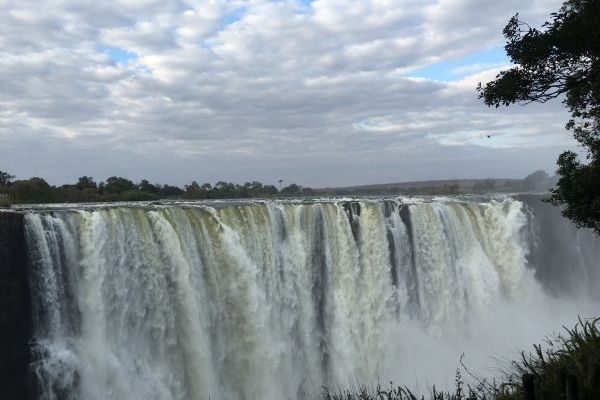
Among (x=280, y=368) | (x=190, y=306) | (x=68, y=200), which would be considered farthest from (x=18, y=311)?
(x=68, y=200)

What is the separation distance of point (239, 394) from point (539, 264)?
17.1 metres

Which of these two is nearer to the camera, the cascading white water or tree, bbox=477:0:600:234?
tree, bbox=477:0:600:234

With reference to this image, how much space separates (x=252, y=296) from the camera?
1404 cm

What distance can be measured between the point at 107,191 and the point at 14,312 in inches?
712

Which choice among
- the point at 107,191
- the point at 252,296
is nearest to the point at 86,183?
the point at 107,191

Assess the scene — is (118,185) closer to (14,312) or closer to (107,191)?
(107,191)

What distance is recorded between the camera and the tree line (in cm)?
Result: 2228

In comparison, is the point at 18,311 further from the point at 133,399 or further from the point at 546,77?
the point at 546,77

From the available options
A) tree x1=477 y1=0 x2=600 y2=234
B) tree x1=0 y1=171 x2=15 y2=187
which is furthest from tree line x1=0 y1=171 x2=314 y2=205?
tree x1=477 y1=0 x2=600 y2=234

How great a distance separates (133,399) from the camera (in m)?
11.4

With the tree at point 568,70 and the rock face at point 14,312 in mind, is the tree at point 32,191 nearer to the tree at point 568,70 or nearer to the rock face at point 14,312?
the rock face at point 14,312

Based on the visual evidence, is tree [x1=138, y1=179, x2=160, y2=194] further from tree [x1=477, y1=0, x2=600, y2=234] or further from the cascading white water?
tree [x1=477, y1=0, x2=600, y2=234]

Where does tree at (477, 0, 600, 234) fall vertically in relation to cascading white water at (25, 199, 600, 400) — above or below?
above

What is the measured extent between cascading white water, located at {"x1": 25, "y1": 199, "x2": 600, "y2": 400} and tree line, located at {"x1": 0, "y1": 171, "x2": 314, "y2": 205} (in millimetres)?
6856
